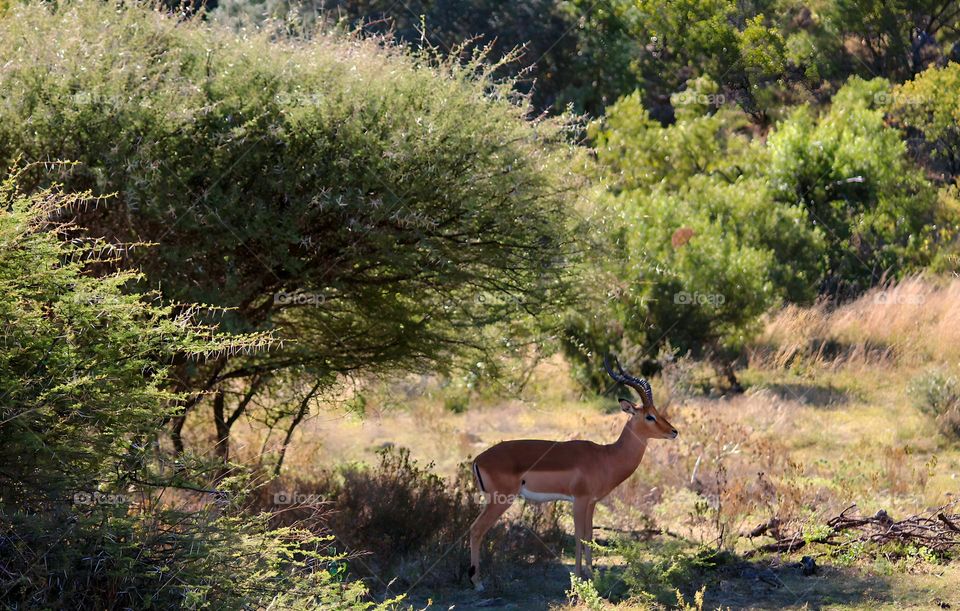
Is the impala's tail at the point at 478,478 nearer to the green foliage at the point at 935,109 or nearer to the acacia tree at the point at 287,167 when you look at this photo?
the acacia tree at the point at 287,167

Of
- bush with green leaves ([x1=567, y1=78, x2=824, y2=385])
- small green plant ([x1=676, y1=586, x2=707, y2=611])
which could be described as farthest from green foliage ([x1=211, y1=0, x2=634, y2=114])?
small green plant ([x1=676, y1=586, x2=707, y2=611])

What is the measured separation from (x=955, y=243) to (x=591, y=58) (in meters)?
15.8

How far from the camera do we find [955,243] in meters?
22.9

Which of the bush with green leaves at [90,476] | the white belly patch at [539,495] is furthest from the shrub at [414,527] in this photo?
the bush with green leaves at [90,476]

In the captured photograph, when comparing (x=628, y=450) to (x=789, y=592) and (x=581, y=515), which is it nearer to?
(x=581, y=515)

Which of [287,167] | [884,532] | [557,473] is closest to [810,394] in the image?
[884,532]

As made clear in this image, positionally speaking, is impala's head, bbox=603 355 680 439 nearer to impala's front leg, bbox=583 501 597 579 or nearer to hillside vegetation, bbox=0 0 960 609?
impala's front leg, bbox=583 501 597 579

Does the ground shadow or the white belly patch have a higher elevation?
the white belly patch

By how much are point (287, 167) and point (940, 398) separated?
381 inches

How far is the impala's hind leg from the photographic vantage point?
34.3ft

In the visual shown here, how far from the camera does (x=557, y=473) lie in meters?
10.4

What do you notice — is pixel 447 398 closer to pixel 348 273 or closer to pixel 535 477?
pixel 348 273

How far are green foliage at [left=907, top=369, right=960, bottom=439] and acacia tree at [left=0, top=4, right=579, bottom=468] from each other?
249 inches

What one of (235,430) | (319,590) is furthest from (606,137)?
(319,590)
